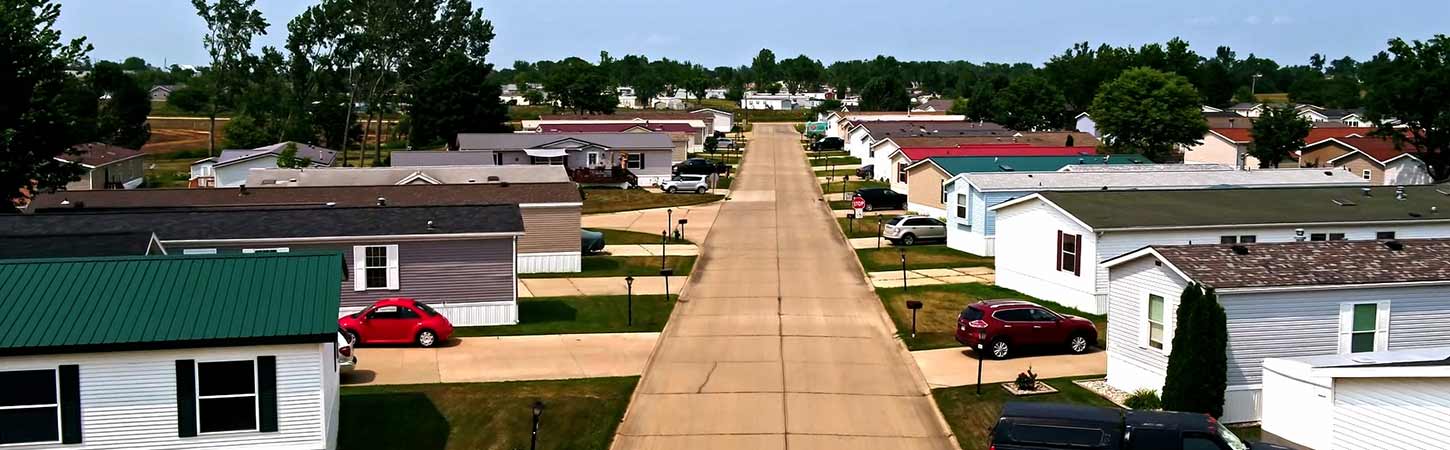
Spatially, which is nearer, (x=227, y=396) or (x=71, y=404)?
(x=71, y=404)

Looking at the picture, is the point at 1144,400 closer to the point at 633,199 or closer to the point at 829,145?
the point at 633,199

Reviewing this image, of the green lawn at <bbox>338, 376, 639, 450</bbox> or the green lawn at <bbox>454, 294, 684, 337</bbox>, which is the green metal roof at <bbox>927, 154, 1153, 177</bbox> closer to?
the green lawn at <bbox>454, 294, 684, 337</bbox>

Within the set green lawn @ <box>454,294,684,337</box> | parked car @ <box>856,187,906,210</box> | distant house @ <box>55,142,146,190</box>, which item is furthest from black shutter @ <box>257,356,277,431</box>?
distant house @ <box>55,142,146,190</box>

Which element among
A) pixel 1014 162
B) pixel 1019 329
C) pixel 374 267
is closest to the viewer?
pixel 1019 329

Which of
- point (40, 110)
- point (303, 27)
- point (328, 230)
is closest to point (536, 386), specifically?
point (328, 230)

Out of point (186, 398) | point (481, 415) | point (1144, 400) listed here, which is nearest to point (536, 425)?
point (481, 415)

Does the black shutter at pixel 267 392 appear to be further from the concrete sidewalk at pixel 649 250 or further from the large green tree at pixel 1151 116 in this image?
the large green tree at pixel 1151 116

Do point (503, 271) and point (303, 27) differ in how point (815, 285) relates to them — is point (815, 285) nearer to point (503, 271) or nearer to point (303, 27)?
point (503, 271)

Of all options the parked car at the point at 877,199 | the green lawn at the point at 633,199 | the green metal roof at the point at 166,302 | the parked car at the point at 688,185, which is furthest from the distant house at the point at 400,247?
the parked car at the point at 688,185
